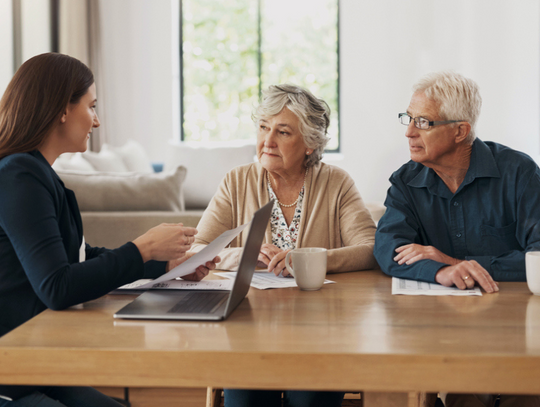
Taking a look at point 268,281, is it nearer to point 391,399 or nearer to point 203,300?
point 203,300

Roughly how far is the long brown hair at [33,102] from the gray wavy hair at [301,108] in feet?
2.66

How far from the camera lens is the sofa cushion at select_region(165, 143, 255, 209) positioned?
3941mm

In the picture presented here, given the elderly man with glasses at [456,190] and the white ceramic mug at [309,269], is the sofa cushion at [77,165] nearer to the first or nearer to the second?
the elderly man with glasses at [456,190]

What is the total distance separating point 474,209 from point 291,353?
975 millimetres

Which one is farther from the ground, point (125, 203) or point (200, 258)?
point (200, 258)

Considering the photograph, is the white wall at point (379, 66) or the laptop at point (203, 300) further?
the white wall at point (379, 66)

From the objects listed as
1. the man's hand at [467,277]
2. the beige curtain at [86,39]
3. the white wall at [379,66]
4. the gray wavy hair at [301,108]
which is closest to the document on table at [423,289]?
the man's hand at [467,277]

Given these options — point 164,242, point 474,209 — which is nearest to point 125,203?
point 164,242

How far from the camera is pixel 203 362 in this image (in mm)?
733

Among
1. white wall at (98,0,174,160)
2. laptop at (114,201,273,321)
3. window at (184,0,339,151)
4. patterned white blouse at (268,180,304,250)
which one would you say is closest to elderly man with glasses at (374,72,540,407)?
patterned white blouse at (268,180,304,250)

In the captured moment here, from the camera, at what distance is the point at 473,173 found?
1505 millimetres

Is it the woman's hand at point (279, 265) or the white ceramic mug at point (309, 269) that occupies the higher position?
the white ceramic mug at point (309, 269)

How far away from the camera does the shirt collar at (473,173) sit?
4.91 ft

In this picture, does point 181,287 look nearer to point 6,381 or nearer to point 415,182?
point 6,381
